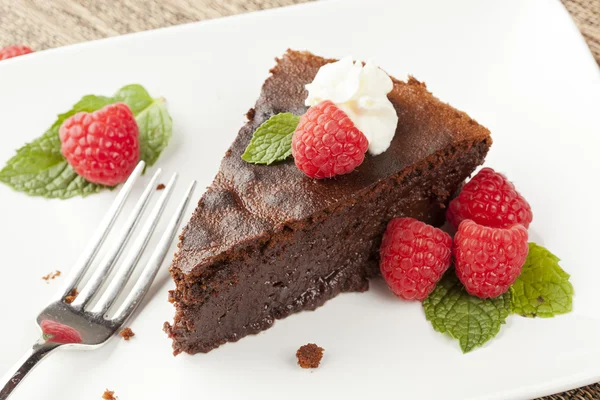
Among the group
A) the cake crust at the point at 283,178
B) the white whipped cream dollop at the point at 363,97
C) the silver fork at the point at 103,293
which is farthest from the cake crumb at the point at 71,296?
the white whipped cream dollop at the point at 363,97

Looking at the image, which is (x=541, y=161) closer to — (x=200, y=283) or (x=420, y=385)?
(x=420, y=385)

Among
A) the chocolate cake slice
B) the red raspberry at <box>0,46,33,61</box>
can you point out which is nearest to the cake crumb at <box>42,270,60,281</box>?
the chocolate cake slice

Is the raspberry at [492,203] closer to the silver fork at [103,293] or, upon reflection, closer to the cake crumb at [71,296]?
the silver fork at [103,293]

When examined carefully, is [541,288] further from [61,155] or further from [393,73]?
[61,155]

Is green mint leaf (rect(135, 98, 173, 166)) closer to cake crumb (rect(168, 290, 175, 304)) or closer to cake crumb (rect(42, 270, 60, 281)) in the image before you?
cake crumb (rect(42, 270, 60, 281))

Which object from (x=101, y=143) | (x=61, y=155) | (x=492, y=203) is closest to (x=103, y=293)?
(x=101, y=143)

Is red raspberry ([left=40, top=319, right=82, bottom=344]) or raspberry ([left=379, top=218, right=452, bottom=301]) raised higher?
raspberry ([left=379, top=218, right=452, bottom=301])

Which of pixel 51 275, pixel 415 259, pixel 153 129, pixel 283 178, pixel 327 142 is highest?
pixel 327 142
